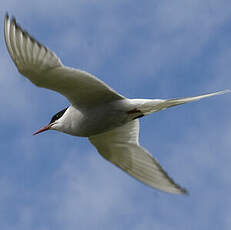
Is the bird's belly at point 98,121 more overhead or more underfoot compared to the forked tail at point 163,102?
more underfoot

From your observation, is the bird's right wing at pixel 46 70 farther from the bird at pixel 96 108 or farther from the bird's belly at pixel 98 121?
the bird's belly at pixel 98 121

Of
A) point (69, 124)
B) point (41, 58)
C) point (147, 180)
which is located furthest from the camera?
point (147, 180)

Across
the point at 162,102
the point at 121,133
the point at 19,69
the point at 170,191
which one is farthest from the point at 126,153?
the point at 19,69

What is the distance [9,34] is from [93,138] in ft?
8.88

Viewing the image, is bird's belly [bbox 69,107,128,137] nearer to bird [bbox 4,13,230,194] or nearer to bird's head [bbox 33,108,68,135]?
bird [bbox 4,13,230,194]

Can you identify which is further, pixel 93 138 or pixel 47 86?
pixel 93 138

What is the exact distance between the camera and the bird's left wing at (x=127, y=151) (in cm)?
968

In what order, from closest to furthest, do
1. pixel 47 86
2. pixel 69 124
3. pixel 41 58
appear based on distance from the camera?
pixel 41 58 → pixel 47 86 → pixel 69 124

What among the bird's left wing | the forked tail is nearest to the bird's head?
the bird's left wing

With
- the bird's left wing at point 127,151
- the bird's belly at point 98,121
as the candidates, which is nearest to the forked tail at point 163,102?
the bird's belly at point 98,121

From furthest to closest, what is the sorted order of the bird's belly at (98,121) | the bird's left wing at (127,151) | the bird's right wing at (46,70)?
the bird's left wing at (127,151), the bird's belly at (98,121), the bird's right wing at (46,70)

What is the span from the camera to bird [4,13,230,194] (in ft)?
25.6

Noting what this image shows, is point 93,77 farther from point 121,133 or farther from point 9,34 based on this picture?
point 121,133

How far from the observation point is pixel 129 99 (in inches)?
339
